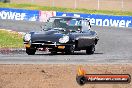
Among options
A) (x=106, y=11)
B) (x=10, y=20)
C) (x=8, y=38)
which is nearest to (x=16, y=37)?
(x=8, y=38)

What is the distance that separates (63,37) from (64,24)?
1282 mm

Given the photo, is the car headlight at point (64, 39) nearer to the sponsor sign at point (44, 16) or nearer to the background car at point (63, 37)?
the background car at point (63, 37)

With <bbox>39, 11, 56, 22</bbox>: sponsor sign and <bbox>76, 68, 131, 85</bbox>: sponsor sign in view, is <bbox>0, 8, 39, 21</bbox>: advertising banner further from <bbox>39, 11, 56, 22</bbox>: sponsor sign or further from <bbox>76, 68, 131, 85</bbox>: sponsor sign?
<bbox>76, 68, 131, 85</bbox>: sponsor sign

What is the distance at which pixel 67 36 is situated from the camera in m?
17.8

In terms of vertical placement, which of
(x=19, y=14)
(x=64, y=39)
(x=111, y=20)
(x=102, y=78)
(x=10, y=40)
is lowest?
(x=19, y=14)

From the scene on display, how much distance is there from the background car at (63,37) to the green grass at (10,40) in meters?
4.98

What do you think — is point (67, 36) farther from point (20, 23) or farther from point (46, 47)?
point (20, 23)

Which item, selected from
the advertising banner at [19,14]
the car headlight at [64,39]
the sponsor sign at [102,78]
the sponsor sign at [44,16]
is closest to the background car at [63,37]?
the car headlight at [64,39]

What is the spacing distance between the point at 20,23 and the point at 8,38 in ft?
52.9

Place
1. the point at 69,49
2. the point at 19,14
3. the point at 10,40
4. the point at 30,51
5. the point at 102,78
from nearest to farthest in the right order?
1. the point at 102,78
2. the point at 69,49
3. the point at 30,51
4. the point at 10,40
5. the point at 19,14

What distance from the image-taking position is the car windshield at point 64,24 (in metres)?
18.8

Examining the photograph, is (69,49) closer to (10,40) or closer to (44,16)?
(10,40)

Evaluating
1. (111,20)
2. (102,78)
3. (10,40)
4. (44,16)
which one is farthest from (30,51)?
(44,16)

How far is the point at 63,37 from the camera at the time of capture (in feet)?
58.2
